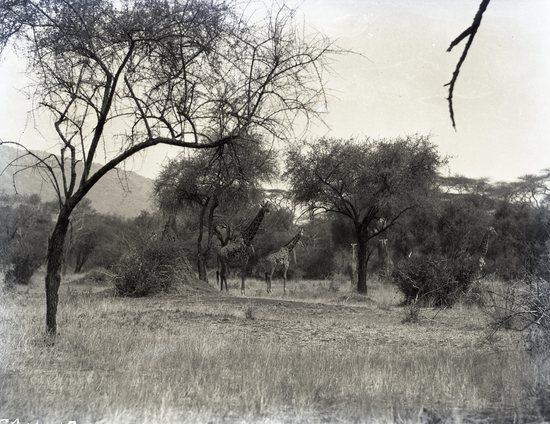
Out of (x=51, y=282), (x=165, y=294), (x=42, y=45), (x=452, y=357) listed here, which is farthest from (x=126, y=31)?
(x=165, y=294)

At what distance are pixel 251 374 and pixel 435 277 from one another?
37.7ft

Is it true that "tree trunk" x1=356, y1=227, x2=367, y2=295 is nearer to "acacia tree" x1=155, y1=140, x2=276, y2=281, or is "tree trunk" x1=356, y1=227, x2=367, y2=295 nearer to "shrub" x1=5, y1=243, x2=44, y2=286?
"acacia tree" x1=155, y1=140, x2=276, y2=281

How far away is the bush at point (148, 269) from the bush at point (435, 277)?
646 cm

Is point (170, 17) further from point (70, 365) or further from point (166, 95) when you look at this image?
point (70, 365)

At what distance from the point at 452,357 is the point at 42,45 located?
20.3 feet

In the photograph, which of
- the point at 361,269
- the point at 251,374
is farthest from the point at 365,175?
the point at 251,374

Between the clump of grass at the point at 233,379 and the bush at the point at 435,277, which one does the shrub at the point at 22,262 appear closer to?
the bush at the point at 435,277

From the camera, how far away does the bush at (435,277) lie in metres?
16.5

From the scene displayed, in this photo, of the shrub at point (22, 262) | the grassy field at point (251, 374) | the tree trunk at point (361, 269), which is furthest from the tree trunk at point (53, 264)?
the tree trunk at point (361, 269)

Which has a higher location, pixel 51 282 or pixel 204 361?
pixel 51 282

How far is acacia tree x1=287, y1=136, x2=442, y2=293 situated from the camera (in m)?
24.1

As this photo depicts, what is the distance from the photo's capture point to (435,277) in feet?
53.9

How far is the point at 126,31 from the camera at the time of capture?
7273 millimetres

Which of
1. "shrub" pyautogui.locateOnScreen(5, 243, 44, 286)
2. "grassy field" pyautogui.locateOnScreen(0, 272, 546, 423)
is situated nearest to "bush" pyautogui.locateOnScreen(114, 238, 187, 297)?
"shrub" pyautogui.locateOnScreen(5, 243, 44, 286)
